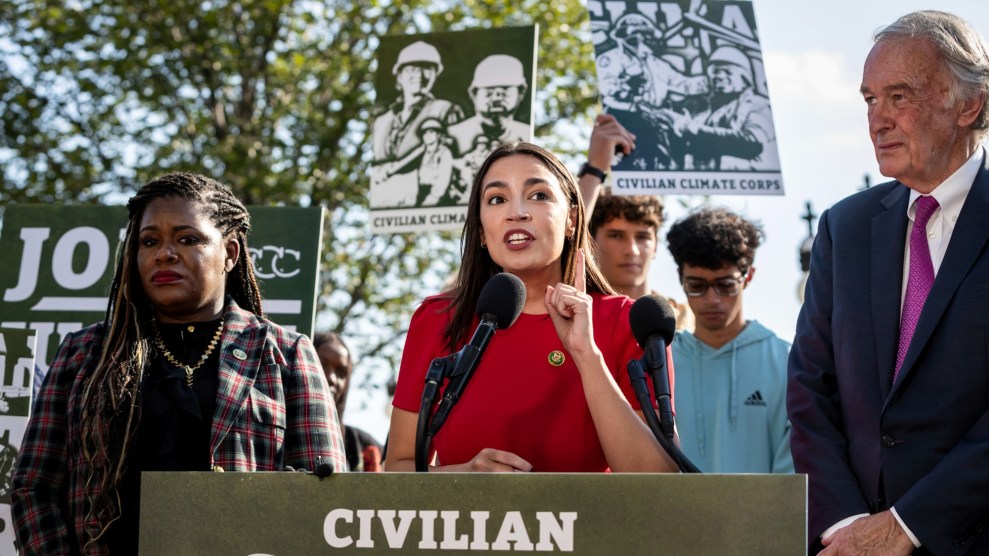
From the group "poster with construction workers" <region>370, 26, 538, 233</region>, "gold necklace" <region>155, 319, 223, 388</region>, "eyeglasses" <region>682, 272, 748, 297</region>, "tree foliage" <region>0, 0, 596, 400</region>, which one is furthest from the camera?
"tree foliage" <region>0, 0, 596, 400</region>

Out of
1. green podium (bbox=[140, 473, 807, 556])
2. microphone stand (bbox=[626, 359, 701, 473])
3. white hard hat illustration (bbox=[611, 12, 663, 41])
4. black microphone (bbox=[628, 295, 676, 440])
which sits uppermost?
white hard hat illustration (bbox=[611, 12, 663, 41])

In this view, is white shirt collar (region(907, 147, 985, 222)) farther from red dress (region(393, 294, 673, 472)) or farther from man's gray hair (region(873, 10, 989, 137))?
red dress (region(393, 294, 673, 472))

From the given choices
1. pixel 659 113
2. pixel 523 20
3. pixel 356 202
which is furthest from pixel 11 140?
pixel 659 113

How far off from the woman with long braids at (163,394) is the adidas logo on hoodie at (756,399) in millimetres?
1928

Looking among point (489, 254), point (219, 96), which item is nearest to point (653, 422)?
point (489, 254)

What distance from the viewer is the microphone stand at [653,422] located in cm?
284

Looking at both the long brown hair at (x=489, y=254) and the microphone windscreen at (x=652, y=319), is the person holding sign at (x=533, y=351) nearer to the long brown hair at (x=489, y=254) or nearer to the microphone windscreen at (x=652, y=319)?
the long brown hair at (x=489, y=254)

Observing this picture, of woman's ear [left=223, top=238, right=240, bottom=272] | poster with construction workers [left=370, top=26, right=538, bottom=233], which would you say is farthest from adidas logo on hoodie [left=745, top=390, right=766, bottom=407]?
woman's ear [left=223, top=238, right=240, bottom=272]

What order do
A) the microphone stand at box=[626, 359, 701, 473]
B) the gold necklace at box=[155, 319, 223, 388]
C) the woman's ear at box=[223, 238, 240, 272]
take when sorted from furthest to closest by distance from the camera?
the woman's ear at box=[223, 238, 240, 272] < the gold necklace at box=[155, 319, 223, 388] < the microphone stand at box=[626, 359, 701, 473]

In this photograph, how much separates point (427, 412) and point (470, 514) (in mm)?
384

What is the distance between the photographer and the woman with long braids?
3.77 meters

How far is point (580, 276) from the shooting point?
12.2 feet

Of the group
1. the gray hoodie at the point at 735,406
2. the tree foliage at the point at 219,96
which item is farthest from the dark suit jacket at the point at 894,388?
the tree foliage at the point at 219,96

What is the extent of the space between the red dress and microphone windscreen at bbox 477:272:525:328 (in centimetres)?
39
